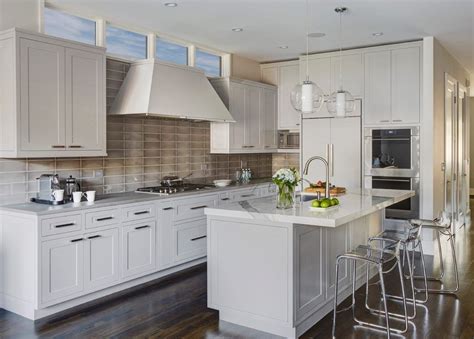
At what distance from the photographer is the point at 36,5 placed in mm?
4195

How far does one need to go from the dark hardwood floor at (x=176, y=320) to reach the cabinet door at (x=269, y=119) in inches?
125

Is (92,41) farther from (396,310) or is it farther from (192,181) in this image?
(396,310)

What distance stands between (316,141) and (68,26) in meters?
3.75

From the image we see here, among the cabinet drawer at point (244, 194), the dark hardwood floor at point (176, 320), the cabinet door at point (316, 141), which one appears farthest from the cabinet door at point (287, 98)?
the dark hardwood floor at point (176, 320)

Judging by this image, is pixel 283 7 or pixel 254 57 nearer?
pixel 283 7

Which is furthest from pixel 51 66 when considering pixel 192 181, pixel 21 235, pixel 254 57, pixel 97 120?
pixel 254 57

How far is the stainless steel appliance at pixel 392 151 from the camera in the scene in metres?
5.92

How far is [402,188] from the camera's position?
237 inches

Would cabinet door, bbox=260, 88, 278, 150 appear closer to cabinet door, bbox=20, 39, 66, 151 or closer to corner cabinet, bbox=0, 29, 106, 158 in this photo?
corner cabinet, bbox=0, 29, 106, 158

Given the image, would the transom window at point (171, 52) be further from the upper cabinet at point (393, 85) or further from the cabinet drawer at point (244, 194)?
the upper cabinet at point (393, 85)

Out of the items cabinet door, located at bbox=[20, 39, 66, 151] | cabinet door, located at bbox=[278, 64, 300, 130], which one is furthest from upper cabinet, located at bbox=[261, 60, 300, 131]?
cabinet door, located at bbox=[20, 39, 66, 151]

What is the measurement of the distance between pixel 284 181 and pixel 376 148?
304cm

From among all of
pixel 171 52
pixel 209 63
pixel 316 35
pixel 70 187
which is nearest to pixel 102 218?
pixel 70 187

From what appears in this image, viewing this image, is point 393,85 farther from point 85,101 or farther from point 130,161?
point 85,101
